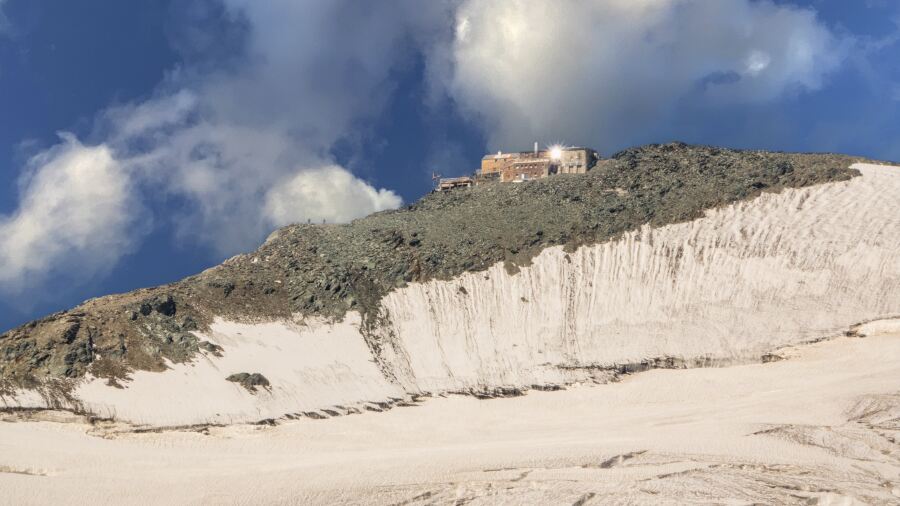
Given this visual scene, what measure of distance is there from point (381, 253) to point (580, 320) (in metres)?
19.1

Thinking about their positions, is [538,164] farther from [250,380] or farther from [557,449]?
[557,449]

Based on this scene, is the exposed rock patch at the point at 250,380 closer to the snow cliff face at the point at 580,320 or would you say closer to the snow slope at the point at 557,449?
the snow cliff face at the point at 580,320

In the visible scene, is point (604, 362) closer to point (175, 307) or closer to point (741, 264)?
point (741, 264)

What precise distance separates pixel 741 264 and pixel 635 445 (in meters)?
23.5

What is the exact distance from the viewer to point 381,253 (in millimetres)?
70188

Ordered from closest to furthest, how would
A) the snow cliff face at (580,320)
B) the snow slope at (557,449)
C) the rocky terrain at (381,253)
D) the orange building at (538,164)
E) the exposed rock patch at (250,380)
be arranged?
the snow slope at (557,449) → the snow cliff face at (580,320) → the exposed rock patch at (250,380) → the rocky terrain at (381,253) → the orange building at (538,164)

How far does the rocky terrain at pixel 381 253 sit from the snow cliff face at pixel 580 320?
1.50 meters

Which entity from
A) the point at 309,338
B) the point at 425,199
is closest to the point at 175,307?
the point at 309,338

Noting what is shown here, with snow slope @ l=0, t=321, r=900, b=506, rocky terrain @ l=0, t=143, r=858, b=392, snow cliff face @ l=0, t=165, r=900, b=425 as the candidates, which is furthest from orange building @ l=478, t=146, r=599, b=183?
snow slope @ l=0, t=321, r=900, b=506

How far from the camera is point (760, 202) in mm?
67812

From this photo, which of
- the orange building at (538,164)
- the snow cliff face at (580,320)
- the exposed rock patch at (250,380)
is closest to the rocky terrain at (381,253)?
the exposed rock patch at (250,380)

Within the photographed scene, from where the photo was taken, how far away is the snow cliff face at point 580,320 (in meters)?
53.6

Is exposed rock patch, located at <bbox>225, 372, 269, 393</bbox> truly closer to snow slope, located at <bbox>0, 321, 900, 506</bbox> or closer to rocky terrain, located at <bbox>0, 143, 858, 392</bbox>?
rocky terrain, located at <bbox>0, 143, 858, 392</bbox>

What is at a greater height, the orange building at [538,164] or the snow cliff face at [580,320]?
the orange building at [538,164]
